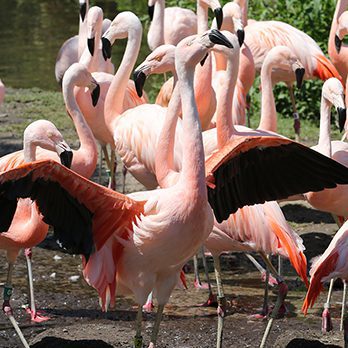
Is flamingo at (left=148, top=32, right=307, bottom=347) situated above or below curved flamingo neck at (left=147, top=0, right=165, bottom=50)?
below

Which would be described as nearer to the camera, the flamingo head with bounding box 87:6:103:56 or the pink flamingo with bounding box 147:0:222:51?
the flamingo head with bounding box 87:6:103:56

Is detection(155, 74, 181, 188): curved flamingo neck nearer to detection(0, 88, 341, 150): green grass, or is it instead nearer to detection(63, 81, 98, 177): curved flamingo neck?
detection(63, 81, 98, 177): curved flamingo neck

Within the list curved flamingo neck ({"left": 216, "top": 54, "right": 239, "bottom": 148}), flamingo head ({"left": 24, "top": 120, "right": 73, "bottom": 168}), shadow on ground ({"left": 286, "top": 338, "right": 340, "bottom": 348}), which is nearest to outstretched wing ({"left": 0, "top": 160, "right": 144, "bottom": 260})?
flamingo head ({"left": 24, "top": 120, "right": 73, "bottom": 168})

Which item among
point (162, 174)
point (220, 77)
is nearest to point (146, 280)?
point (162, 174)

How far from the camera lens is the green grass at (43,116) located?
356 inches

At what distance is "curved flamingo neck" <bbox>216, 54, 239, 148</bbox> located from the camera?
5574 mm

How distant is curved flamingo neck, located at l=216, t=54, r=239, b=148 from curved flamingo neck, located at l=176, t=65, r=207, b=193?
4.81ft

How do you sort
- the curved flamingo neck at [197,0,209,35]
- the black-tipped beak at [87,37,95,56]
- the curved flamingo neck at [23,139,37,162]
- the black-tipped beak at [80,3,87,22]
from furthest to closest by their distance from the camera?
the black-tipped beak at [80,3,87,22] < the black-tipped beak at [87,37,95,56] < the curved flamingo neck at [197,0,209,35] < the curved flamingo neck at [23,139,37,162]

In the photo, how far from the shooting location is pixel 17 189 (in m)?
3.93

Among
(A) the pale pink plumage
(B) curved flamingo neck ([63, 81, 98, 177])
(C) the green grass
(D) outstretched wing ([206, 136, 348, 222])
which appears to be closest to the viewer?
(D) outstretched wing ([206, 136, 348, 222])

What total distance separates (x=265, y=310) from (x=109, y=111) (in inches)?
72.6

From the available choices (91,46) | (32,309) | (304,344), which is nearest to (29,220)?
(32,309)

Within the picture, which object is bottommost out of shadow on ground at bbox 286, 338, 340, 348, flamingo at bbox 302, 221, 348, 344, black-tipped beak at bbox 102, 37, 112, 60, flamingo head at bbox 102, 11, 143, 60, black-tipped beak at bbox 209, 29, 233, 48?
shadow on ground at bbox 286, 338, 340, 348

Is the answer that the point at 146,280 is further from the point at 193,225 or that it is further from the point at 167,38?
the point at 167,38
